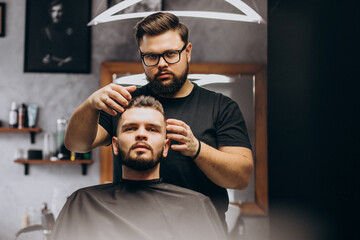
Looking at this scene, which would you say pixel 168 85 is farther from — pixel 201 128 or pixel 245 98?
pixel 245 98

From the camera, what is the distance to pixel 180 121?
3.36 ft

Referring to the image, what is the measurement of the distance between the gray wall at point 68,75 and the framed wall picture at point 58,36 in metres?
0.07

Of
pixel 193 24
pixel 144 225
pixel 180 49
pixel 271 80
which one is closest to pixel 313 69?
pixel 180 49

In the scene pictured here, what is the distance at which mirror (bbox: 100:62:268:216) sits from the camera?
294 centimetres

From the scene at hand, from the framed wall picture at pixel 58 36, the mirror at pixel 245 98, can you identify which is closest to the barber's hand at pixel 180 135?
the mirror at pixel 245 98

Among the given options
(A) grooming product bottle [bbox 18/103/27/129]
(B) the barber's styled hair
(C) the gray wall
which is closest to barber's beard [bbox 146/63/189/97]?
(B) the barber's styled hair

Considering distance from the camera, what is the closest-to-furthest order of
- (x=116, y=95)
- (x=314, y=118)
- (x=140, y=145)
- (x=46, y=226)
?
(x=116, y=95) → (x=140, y=145) → (x=314, y=118) → (x=46, y=226)

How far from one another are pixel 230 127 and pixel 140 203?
0.50m

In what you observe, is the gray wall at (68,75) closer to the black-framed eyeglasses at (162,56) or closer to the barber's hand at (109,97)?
the black-framed eyeglasses at (162,56)

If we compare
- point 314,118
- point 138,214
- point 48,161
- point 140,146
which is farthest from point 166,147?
point 48,161

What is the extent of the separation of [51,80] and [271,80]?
6.72ft

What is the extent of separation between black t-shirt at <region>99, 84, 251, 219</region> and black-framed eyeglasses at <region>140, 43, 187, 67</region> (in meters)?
0.18

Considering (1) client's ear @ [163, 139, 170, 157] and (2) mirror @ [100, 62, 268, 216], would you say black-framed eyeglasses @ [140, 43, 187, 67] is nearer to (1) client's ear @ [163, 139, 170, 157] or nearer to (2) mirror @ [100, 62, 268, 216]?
(1) client's ear @ [163, 139, 170, 157]

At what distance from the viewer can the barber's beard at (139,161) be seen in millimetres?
1233
